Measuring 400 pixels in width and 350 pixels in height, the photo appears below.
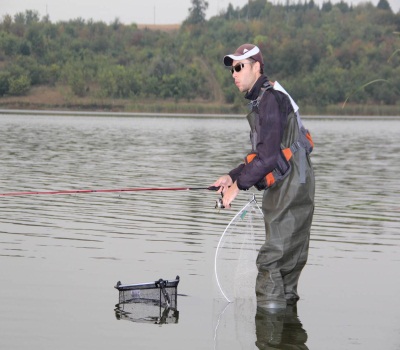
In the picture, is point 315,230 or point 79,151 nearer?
point 315,230

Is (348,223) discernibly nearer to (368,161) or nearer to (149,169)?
(149,169)

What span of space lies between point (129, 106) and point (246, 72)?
117773 millimetres

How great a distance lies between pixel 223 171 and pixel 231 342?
1813 centimetres

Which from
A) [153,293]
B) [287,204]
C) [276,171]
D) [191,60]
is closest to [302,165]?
[276,171]

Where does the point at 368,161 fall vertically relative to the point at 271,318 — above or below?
below

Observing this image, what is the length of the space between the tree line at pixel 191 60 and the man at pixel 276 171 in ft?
356

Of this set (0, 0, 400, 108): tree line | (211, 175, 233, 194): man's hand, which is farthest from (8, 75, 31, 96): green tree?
(211, 175, 233, 194): man's hand

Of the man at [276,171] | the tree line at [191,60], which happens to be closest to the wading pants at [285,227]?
the man at [276,171]

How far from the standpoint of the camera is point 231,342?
8070 millimetres

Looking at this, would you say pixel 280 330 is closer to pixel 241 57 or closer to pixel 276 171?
pixel 276 171

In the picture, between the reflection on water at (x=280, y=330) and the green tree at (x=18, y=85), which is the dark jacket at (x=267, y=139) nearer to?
the reflection on water at (x=280, y=330)

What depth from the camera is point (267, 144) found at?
8188mm

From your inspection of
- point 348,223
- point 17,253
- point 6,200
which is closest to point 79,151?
point 6,200

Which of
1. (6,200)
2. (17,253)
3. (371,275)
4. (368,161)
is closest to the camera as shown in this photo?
(371,275)
